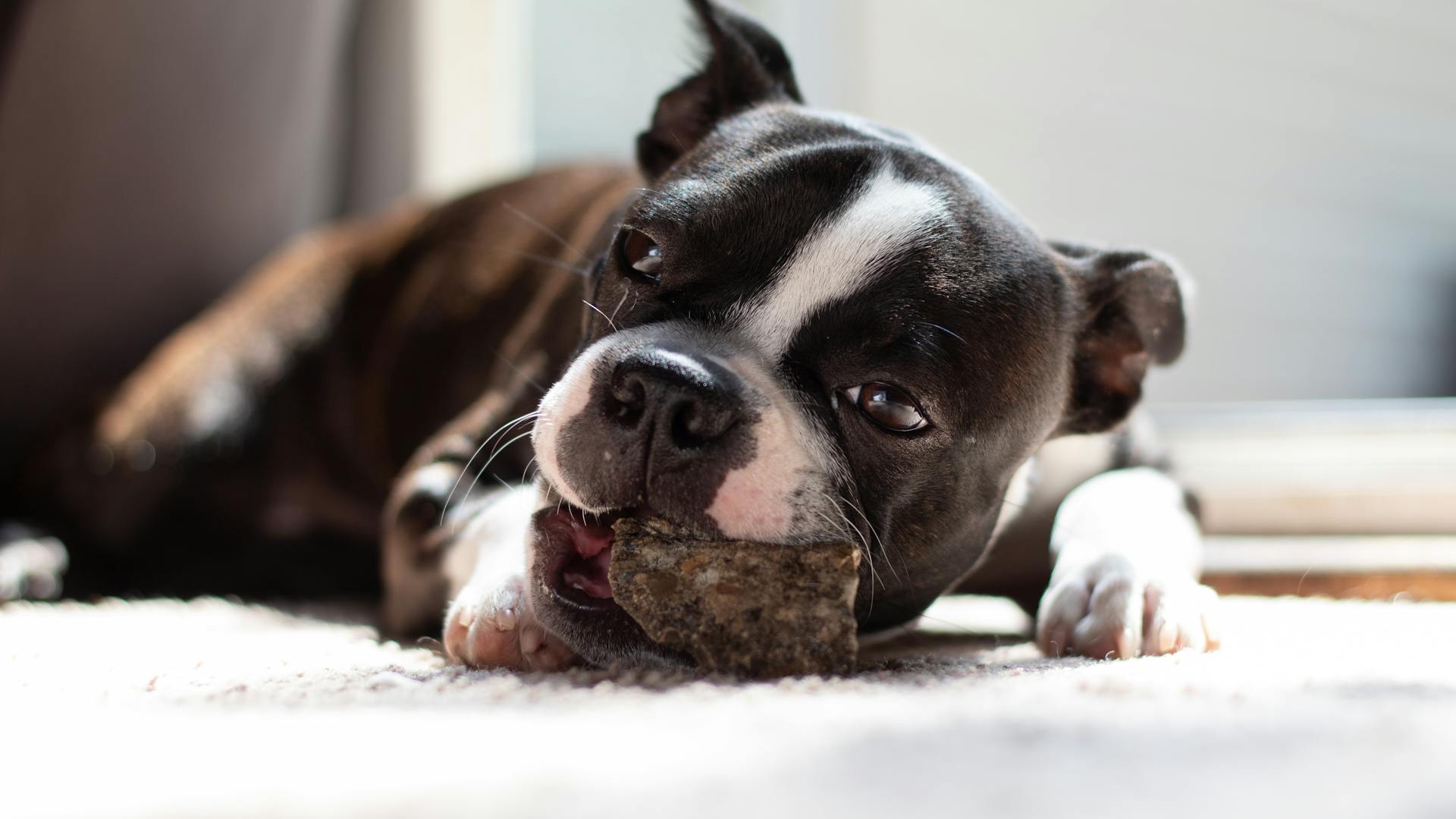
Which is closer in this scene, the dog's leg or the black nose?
the black nose

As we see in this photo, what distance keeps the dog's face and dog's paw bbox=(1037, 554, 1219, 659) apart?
153 mm

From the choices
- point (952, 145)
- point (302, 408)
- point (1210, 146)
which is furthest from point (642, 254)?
point (1210, 146)

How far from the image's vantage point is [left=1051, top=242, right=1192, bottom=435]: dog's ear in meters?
1.76

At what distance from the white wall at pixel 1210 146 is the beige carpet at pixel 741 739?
2.39 m

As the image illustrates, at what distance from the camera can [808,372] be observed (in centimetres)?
146

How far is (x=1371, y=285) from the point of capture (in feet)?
11.6

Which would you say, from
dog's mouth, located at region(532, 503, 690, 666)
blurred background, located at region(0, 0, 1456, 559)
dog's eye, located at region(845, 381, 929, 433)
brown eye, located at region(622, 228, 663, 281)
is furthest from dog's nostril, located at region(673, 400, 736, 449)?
blurred background, located at region(0, 0, 1456, 559)

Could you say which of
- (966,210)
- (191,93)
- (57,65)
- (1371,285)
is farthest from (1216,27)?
(57,65)

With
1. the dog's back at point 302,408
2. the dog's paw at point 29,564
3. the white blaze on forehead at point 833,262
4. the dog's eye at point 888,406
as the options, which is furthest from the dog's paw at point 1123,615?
the dog's paw at point 29,564

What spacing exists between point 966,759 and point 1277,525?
8.07 ft

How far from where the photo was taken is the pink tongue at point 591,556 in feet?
4.67

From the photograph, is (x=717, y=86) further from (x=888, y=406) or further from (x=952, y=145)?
(x=952, y=145)

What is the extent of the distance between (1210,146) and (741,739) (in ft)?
11.3

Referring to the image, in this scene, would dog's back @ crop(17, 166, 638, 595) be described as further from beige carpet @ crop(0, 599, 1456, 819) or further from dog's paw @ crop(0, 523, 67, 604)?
beige carpet @ crop(0, 599, 1456, 819)
